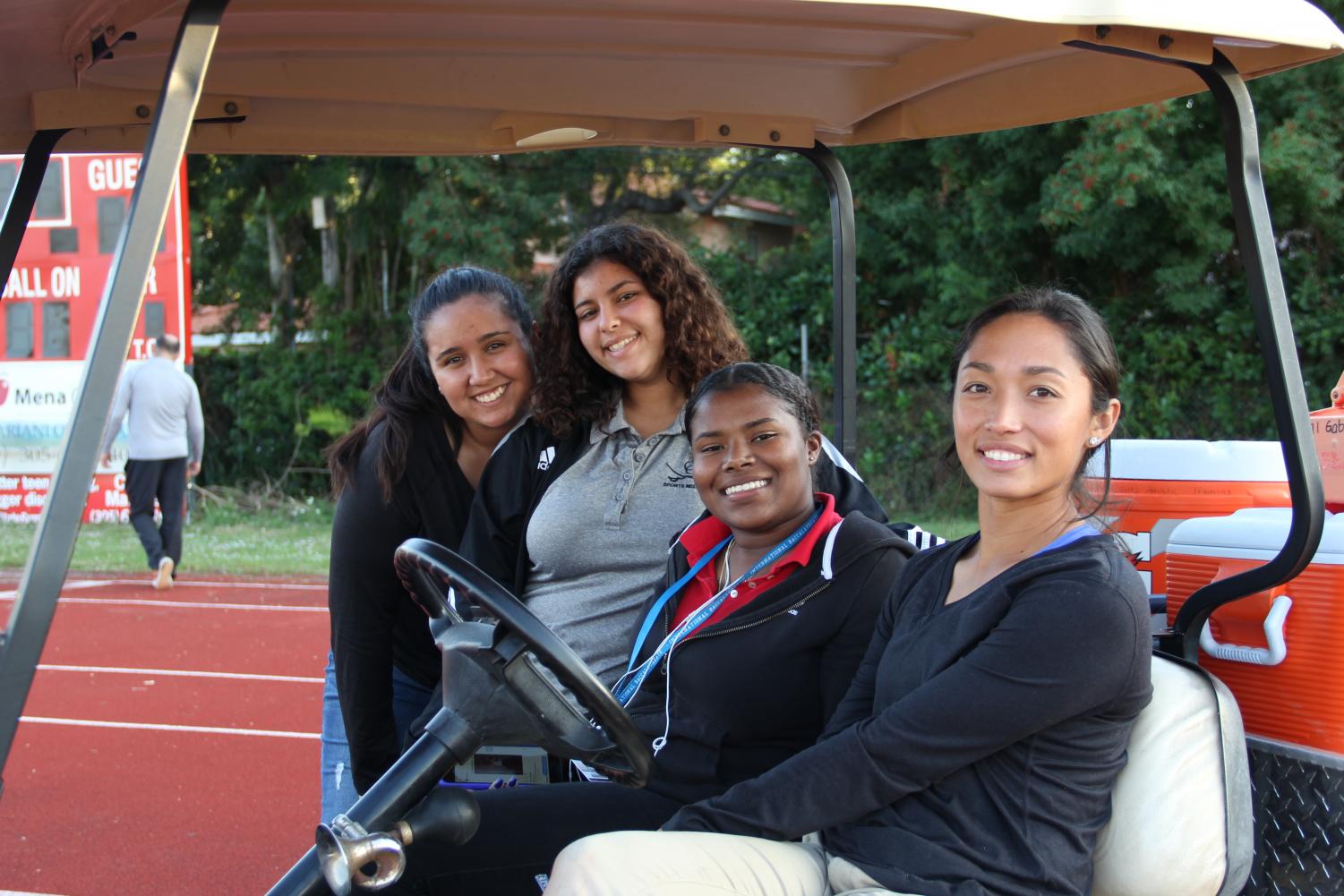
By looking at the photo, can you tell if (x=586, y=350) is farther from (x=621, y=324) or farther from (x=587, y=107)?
(x=587, y=107)

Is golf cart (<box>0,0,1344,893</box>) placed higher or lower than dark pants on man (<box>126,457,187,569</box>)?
higher

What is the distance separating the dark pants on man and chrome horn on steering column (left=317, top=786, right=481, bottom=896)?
8803 millimetres

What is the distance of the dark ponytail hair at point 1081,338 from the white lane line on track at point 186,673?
5746 mm

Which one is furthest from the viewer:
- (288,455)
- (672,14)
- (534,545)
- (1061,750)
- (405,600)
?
(288,455)

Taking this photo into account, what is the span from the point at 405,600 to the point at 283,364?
14.4 m

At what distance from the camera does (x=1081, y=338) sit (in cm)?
195

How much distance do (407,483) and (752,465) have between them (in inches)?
33.0

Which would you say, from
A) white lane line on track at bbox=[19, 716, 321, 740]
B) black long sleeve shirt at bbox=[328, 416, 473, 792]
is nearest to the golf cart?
black long sleeve shirt at bbox=[328, 416, 473, 792]

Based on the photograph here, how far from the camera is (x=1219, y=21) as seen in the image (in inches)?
71.9

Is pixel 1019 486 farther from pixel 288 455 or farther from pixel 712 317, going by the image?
pixel 288 455

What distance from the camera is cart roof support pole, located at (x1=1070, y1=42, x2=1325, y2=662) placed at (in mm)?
1874

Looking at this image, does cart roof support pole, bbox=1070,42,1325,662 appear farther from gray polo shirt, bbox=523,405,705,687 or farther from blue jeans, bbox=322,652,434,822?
blue jeans, bbox=322,652,434,822

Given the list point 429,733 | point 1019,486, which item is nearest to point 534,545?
point 429,733

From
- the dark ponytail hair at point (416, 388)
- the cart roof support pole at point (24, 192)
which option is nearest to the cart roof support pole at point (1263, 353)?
the dark ponytail hair at point (416, 388)
